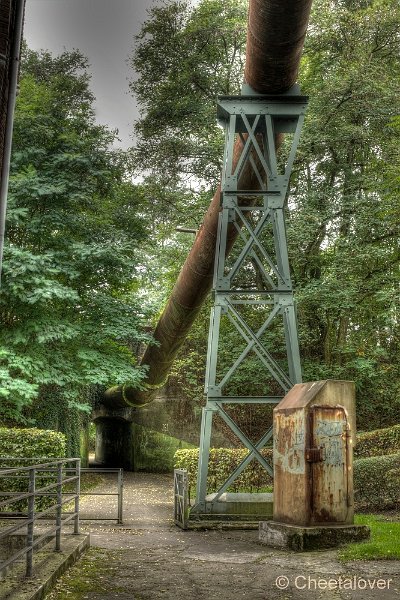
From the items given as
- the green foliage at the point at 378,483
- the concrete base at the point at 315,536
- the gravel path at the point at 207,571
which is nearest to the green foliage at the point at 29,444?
the gravel path at the point at 207,571

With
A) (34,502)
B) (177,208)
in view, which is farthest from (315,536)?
(177,208)

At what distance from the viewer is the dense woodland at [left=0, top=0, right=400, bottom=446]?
12180 millimetres

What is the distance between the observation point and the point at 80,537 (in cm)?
699

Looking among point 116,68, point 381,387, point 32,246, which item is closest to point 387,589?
point 32,246

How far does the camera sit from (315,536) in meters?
6.51

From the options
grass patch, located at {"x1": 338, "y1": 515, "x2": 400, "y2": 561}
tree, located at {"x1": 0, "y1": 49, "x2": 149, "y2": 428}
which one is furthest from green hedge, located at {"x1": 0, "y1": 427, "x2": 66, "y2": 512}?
grass patch, located at {"x1": 338, "y1": 515, "x2": 400, "y2": 561}

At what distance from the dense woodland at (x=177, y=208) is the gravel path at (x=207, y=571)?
4.44m

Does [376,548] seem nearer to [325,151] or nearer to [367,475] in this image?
[367,475]

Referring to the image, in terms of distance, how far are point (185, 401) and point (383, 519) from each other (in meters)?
10.4

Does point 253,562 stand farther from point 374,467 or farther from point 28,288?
point 28,288

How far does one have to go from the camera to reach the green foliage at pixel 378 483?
10.9 m

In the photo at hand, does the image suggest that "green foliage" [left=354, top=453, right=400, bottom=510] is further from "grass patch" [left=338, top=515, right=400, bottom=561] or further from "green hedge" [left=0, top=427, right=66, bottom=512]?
"green hedge" [left=0, top=427, right=66, bottom=512]

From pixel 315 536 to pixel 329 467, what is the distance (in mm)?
718

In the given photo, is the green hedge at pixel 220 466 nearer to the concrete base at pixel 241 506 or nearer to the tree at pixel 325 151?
the concrete base at pixel 241 506
